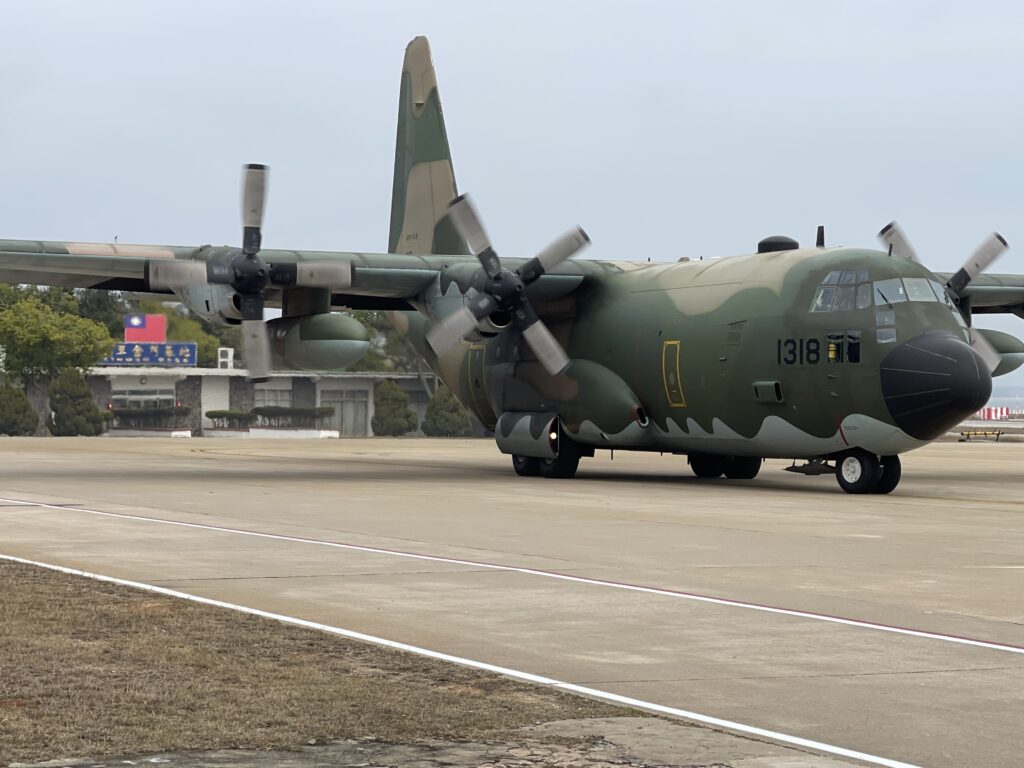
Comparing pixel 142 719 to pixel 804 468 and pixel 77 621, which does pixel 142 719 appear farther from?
pixel 804 468

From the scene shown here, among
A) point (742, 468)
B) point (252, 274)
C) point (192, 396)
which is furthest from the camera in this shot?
point (192, 396)

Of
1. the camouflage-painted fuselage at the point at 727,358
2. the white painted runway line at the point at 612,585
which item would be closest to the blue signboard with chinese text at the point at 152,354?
the camouflage-painted fuselage at the point at 727,358

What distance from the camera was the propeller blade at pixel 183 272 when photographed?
1179 inches

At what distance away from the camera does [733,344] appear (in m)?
28.0

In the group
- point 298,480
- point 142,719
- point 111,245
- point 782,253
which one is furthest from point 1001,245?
point 142,719

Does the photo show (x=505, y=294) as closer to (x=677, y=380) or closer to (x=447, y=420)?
(x=677, y=380)

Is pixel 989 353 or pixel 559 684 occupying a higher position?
pixel 989 353

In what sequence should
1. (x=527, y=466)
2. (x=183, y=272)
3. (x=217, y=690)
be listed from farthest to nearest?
(x=527, y=466), (x=183, y=272), (x=217, y=690)

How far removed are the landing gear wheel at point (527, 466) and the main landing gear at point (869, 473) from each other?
828cm

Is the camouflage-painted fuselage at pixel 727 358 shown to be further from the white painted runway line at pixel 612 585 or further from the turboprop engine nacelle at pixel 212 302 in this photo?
the white painted runway line at pixel 612 585

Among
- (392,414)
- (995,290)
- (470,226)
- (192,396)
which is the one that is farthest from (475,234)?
(192,396)

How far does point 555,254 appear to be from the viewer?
31.2 m

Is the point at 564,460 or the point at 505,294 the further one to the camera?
the point at 564,460

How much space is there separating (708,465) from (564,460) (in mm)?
3307
